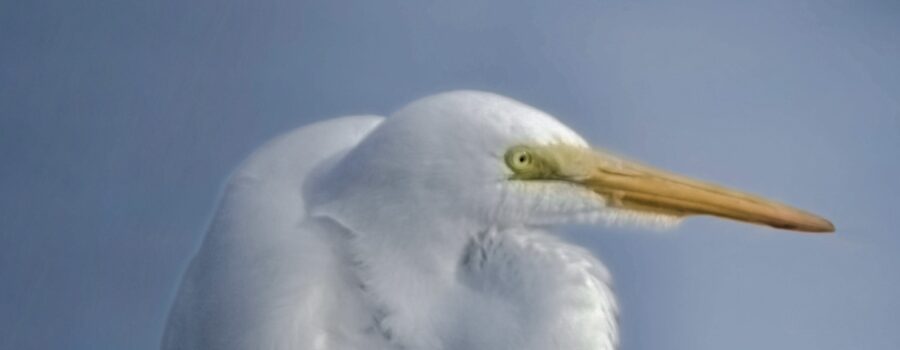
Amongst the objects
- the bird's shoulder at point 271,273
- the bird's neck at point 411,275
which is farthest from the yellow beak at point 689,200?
the bird's shoulder at point 271,273

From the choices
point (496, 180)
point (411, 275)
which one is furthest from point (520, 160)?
point (411, 275)

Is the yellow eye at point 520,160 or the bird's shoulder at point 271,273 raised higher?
the yellow eye at point 520,160

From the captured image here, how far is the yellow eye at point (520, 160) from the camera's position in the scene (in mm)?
1063

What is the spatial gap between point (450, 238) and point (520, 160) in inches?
3.6

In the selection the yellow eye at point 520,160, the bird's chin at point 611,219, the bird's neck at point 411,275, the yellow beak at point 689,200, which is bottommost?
the bird's neck at point 411,275

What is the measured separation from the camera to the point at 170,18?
1.50 m

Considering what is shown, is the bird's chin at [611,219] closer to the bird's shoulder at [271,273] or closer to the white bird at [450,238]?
the white bird at [450,238]

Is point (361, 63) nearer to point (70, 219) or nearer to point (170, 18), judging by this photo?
point (170, 18)

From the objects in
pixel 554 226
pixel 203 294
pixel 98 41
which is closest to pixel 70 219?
pixel 98 41

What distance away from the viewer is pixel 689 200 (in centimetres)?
113

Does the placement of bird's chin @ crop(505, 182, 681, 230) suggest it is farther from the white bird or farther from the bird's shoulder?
the bird's shoulder

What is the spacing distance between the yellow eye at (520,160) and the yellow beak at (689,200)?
0.25 feet

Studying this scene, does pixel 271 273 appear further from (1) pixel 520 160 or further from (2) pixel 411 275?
(1) pixel 520 160

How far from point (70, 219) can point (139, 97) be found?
6.2 inches
